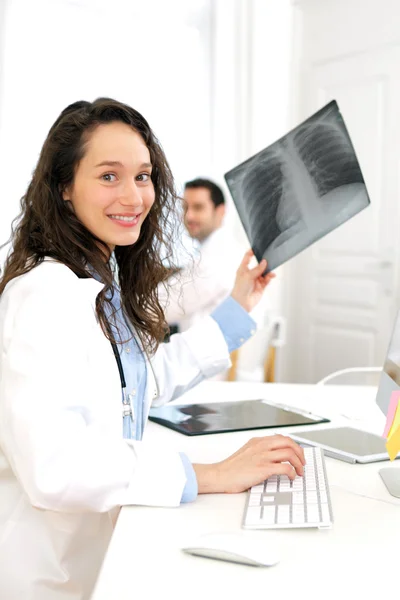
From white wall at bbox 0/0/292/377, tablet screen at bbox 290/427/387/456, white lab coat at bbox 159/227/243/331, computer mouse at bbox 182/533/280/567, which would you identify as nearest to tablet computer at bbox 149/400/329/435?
tablet screen at bbox 290/427/387/456

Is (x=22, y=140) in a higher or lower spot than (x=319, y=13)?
lower

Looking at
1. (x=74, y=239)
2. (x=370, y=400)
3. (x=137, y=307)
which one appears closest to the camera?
(x=74, y=239)

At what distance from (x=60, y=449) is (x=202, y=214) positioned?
317cm

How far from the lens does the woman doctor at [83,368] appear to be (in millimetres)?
1035

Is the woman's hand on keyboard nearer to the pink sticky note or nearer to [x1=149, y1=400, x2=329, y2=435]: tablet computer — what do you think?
the pink sticky note

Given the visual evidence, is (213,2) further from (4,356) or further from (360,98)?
(4,356)

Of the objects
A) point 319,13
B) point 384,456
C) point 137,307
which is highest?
point 319,13

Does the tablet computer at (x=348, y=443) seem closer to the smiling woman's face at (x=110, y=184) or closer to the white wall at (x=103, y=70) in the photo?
the smiling woman's face at (x=110, y=184)

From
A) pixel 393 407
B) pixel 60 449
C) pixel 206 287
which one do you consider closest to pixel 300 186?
pixel 393 407

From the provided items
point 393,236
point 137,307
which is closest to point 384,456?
point 137,307

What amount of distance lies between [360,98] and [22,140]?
5.84 feet

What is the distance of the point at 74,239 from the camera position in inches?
52.5

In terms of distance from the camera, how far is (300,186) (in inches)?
65.3

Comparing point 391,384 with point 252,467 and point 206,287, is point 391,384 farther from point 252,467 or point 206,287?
point 206,287
